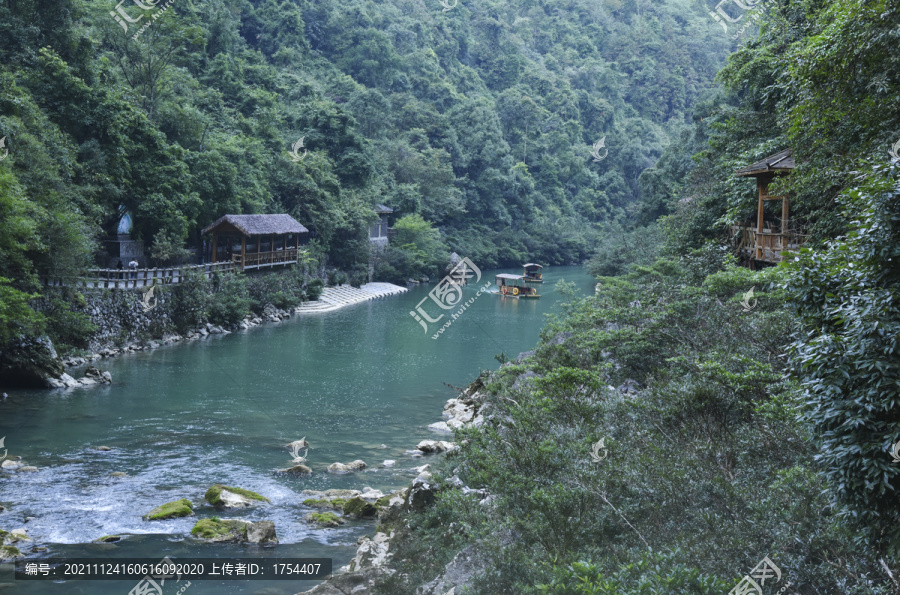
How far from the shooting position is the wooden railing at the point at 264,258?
2596 centimetres

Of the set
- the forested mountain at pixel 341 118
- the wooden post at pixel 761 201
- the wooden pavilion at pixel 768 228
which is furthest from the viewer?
the forested mountain at pixel 341 118

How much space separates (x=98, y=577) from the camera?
8000 mm

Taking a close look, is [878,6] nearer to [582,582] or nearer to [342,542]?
[582,582]

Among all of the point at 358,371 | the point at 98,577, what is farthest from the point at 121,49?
the point at 98,577

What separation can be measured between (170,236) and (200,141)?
5.17m

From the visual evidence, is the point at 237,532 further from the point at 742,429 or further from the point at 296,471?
the point at 742,429

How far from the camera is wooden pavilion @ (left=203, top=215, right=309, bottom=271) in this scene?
25750 millimetres

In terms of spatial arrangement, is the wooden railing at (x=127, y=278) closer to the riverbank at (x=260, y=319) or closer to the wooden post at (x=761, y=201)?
the riverbank at (x=260, y=319)

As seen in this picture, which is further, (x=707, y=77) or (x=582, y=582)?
(x=707, y=77)

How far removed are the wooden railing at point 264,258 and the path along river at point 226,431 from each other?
2952 millimetres

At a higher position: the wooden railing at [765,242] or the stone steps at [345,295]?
the wooden railing at [765,242]

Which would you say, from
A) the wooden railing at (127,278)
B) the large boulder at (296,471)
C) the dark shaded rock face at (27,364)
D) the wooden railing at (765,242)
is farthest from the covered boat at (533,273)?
the large boulder at (296,471)

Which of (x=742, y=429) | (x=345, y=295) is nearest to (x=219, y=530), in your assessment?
(x=742, y=429)

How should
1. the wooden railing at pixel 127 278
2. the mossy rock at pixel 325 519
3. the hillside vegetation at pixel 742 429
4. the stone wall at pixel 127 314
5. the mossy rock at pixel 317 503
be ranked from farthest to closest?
the stone wall at pixel 127 314 < the wooden railing at pixel 127 278 < the mossy rock at pixel 317 503 < the mossy rock at pixel 325 519 < the hillside vegetation at pixel 742 429
